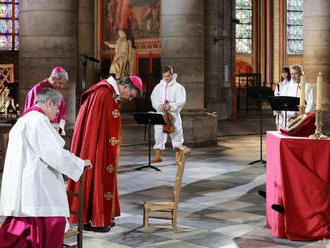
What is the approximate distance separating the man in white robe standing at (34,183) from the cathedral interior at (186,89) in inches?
74.6

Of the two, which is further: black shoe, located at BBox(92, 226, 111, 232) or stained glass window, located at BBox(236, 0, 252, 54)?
stained glass window, located at BBox(236, 0, 252, 54)

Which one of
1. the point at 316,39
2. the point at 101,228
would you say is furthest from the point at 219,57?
the point at 101,228

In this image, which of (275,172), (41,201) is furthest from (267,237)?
(41,201)

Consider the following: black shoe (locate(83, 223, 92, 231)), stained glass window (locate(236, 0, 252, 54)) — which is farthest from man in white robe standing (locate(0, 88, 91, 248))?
stained glass window (locate(236, 0, 252, 54))

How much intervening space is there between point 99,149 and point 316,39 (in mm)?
14490

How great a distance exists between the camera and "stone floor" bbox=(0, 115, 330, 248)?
716cm

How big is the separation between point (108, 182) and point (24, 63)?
17.9ft

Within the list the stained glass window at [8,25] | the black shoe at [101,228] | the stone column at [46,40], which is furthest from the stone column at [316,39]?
the stained glass window at [8,25]

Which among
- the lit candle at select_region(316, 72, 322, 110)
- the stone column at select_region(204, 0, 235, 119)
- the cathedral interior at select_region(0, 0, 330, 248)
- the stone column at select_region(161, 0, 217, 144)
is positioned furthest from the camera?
the stone column at select_region(204, 0, 235, 119)

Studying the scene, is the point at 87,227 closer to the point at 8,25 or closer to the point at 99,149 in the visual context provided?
the point at 99,149

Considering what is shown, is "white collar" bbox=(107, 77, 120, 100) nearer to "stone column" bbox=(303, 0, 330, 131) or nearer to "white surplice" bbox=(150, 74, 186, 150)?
"white surplice" bbox=(150, 74, 186, 150)

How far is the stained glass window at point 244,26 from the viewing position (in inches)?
1657

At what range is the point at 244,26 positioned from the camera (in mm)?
42344

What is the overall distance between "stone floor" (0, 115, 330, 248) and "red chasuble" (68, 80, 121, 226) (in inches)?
11.2
